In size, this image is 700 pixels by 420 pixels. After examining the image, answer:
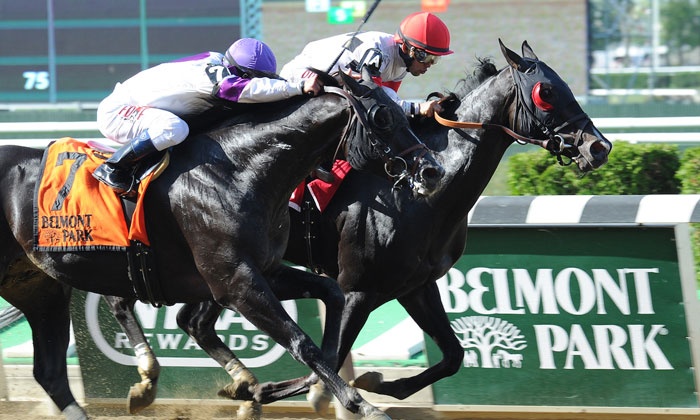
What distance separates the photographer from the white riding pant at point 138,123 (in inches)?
167

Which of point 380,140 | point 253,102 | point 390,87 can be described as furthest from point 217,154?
point 390,87

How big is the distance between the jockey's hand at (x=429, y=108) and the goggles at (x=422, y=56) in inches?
12.5

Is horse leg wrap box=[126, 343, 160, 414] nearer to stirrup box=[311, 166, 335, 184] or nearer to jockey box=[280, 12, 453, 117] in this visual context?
stirrup box=[311, 166, 335, 184]

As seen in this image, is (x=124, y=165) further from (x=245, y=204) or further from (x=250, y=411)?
(x=250, y=411)

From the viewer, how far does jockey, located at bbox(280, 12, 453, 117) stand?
4840 millimetres

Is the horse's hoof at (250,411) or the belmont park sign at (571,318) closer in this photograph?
the belmont park sign at (571,318)

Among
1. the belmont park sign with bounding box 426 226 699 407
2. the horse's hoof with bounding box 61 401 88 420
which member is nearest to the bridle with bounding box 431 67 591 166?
the belmont park sign with bounding box 426 226 699 407

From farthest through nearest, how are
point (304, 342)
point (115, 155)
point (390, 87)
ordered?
point (390, 87), point (115, 155), point (304, 342)

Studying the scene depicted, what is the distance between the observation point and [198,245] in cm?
422

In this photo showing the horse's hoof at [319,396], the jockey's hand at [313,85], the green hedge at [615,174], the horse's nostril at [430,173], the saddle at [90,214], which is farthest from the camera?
the green hedge at [615,174]

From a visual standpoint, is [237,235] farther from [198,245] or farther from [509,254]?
[509,254]

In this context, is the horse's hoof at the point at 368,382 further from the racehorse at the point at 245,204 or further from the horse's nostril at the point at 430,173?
the horse's nostril at the point at 430,173

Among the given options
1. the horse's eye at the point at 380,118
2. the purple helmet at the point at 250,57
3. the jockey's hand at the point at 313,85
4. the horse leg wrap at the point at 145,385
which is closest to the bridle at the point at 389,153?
the horse's eye at the point at 380,118

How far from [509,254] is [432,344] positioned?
0.61 m
